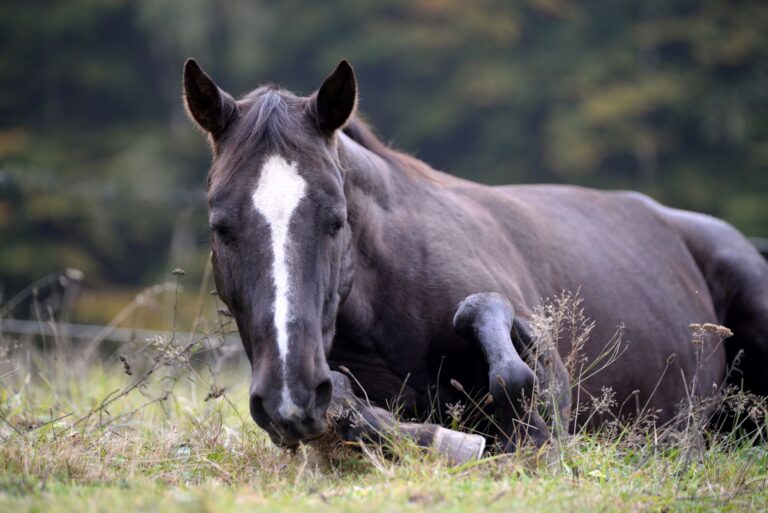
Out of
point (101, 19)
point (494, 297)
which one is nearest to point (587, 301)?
point (494, 297)

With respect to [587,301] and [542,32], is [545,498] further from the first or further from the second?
[542,32]

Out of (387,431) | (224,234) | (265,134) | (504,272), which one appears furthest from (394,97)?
(387,431)

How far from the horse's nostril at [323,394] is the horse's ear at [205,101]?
4.14 feet

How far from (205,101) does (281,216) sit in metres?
0.73

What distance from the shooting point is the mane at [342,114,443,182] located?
15.7ft

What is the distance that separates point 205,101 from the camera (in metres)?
3.86

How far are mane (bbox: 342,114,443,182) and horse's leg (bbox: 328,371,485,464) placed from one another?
1513 mm

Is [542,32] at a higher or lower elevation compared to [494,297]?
higher

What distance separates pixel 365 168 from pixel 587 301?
5.02ft

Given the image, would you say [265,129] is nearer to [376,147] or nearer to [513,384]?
[376,147]

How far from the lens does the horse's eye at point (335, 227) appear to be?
361 centimetres

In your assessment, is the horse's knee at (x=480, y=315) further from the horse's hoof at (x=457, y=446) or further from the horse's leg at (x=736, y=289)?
the horse's leg at (x=736, y=289)

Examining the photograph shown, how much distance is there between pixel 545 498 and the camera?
3.07 m

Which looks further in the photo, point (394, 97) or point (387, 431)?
point (394, 97)
